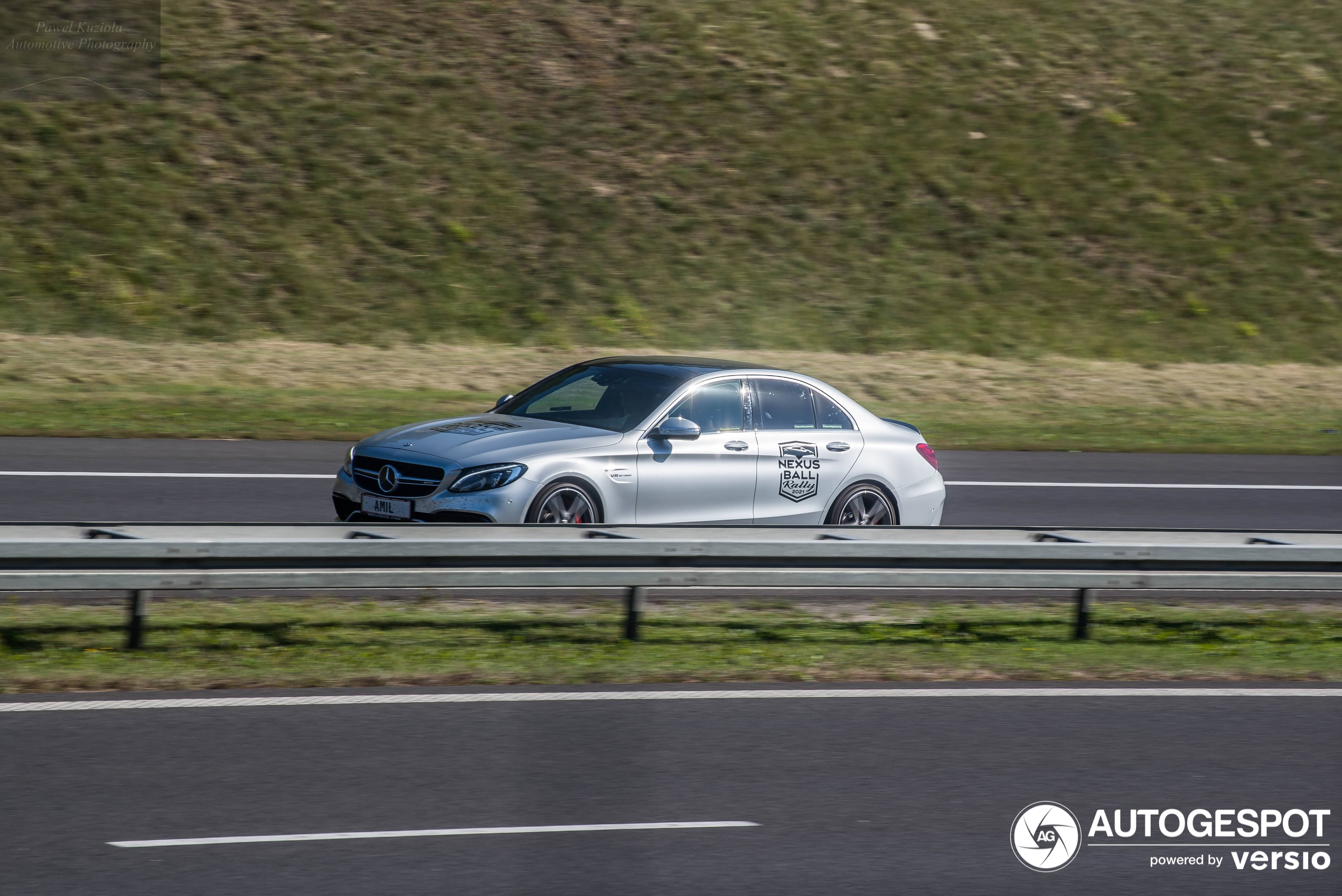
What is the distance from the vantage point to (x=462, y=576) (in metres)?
8.48

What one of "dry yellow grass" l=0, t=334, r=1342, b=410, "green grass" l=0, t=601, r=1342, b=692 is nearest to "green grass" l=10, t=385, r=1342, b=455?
"dry yellow grass" l=0, t=334, r=1342, b=410

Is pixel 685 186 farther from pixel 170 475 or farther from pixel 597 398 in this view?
pixel 597 398

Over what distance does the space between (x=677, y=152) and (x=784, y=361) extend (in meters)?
8.75

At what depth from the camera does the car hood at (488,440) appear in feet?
33.7

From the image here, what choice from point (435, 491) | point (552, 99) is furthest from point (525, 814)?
point (552, 99)

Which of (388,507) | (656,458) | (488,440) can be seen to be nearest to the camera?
(388,507)

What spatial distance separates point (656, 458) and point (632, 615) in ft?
6.46

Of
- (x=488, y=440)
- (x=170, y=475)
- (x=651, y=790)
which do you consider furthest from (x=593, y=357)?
(x=651, y=790)

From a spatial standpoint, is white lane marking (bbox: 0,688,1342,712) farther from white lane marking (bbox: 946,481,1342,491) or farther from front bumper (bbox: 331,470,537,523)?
white lane marking (bbox: 946,481,1342,491)

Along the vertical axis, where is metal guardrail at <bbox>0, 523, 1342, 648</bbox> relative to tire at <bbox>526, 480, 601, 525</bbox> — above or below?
below

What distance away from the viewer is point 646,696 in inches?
301

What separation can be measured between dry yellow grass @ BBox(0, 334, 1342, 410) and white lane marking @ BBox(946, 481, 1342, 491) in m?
6.58

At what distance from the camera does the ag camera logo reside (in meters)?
5.49

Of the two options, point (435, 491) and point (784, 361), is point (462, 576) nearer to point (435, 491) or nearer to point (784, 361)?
point (435, 491)
